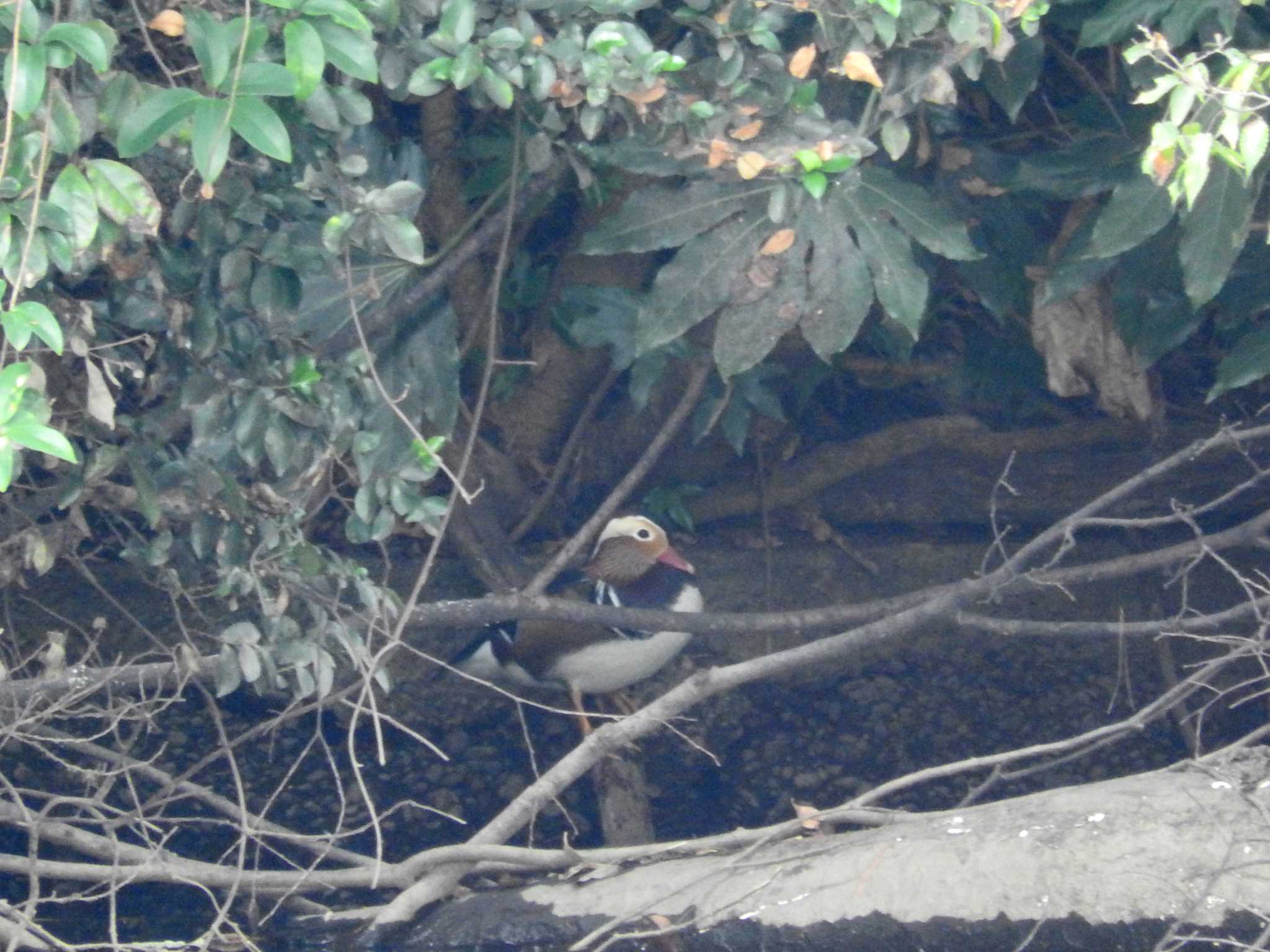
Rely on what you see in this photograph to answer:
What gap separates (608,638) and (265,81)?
265 cm

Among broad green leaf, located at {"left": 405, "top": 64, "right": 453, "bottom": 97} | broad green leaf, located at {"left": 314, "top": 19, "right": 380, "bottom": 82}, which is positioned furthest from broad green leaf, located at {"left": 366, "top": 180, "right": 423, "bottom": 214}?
broad green leaf, located at {"left": 314, "top": 19, "right": 380, "bottom": 82}

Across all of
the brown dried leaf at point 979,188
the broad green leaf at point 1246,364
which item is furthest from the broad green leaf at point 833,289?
the broad green leaf at point 1246,364

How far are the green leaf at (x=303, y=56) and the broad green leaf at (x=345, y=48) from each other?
0.07 metres

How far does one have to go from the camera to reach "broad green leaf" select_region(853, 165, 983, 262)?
318cm

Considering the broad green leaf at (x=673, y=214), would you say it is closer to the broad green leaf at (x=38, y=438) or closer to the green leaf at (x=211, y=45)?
the green leaf at (x=211, y=45)

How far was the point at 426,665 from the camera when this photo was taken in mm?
4645

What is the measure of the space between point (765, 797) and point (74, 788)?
1.85 metres

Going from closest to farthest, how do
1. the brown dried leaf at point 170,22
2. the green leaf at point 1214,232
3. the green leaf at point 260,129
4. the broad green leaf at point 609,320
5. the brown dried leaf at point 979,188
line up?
the green leaf at point 260,129 → the brown dried leaf at point 170,22 → the green leaf at point 1214,232 → the brown dried leaf at point 979,188 → the broad green leaf at point 609,320

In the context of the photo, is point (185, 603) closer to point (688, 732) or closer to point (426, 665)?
point (426, 665)

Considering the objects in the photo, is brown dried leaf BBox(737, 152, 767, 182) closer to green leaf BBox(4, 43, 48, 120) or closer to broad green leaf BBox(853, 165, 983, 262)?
broad green leaf BBox(853, 165, 983, 262)

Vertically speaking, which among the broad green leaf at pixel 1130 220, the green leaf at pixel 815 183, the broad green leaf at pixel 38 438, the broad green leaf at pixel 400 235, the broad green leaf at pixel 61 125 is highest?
the broad green leaf at pixel 61 125

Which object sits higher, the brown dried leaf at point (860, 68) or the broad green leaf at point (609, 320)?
the brown dried leaf at point (860, 68)

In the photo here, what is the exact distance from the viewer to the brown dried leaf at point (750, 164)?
2807mm

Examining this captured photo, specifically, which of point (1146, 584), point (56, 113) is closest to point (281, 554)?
point (56, 113)
